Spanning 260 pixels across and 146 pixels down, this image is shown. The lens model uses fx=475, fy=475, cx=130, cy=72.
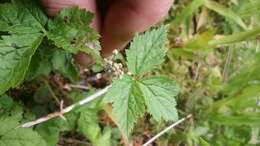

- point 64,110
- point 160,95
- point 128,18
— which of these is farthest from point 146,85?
point 64,110

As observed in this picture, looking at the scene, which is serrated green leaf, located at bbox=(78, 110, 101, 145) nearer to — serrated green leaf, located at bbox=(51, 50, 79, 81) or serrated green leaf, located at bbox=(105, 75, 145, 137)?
serrated green leaf, located at bbox=(51, 50, 79, 81)

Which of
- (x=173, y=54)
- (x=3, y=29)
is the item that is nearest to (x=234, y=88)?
(x=173, y=54)

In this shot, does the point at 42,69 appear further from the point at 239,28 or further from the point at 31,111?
the point at 239,28

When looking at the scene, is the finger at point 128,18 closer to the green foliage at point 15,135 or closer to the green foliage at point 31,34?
the green foliage at point 31,34

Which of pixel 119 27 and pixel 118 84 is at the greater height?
pixel 119 27

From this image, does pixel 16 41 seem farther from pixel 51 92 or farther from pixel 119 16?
pixel 51 92
